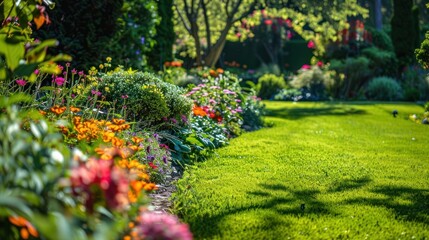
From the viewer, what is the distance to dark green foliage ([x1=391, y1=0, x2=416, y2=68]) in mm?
18766

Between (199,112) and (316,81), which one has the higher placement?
(199,112)

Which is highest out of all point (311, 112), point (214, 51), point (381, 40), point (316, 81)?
point (381, 40)

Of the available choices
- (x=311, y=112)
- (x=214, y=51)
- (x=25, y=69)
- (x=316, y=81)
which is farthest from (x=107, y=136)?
(x=214, y=51)

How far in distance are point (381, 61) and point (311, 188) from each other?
1444 centimetres

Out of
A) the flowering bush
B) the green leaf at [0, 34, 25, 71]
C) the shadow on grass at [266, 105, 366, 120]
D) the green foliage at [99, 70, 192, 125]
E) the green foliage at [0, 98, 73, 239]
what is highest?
the green leaf at [0, 34, 25, 71]

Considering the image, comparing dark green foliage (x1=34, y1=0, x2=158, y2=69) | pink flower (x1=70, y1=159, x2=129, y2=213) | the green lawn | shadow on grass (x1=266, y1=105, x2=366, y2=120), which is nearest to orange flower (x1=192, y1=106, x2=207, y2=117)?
the green lawn

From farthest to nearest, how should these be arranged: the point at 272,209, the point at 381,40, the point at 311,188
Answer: the point at 381,40, the point at 311,188, the point at 272,209

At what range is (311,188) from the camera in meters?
5.21

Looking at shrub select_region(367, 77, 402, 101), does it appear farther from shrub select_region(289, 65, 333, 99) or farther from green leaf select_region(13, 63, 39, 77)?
green leaf select_region(13, 63, 39, 77)

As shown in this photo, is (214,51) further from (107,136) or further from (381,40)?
(107,136)

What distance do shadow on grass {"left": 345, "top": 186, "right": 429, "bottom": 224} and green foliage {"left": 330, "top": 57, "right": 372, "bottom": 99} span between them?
41.8 feet

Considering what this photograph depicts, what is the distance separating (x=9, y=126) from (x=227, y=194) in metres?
2.87

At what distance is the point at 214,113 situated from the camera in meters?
8.72

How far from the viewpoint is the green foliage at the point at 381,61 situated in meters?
18.5
